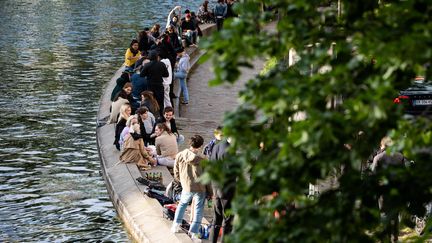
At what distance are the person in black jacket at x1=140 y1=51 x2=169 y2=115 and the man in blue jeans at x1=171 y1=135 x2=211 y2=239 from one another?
7100 millimetres

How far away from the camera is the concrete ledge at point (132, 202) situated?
14203mm

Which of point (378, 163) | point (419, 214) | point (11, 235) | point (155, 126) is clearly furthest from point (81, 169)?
point (419, 214)

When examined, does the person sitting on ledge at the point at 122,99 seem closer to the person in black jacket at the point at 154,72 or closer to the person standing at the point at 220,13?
the person in black jacket at the point at 154,72

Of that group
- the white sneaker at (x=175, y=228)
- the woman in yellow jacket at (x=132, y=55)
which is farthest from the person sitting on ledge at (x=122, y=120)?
the woman in yellow jacket at (x=132, y=55)

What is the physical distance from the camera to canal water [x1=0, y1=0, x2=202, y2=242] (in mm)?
16781

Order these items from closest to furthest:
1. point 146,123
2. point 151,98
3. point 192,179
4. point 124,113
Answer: point 192,179 → point 146,123 → point 124,113 → point 151,98

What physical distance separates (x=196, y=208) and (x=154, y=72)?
7682mm

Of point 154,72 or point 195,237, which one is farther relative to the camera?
point 154,72

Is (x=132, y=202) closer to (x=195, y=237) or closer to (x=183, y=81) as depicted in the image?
(x=195, y=237)

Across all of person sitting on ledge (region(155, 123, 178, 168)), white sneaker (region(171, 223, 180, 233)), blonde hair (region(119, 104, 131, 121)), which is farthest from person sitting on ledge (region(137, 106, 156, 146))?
white sneaker (region(171, 223, 180, 233))

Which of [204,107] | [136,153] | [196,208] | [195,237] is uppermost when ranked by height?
[196,208]

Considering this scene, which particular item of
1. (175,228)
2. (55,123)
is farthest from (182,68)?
(175,228)

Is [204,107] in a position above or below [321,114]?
below

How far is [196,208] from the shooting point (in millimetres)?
13281
